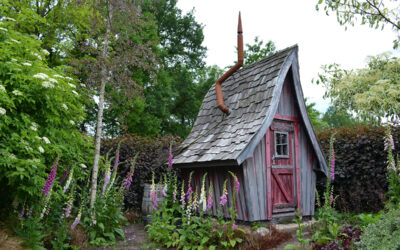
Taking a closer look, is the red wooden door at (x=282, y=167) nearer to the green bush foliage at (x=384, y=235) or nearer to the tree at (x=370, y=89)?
the green bush foliage at (x=384, y=235)

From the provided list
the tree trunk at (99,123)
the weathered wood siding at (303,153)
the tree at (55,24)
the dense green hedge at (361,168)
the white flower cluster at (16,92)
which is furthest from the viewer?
the tree at (55,24)

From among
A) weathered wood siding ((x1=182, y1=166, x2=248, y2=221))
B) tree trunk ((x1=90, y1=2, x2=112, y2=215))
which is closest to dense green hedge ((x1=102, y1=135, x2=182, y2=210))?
weathered wood siding ((x1=182, y1=166, x2=248, y2=221))

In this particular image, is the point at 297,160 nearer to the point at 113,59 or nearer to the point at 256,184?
the point at 256,184

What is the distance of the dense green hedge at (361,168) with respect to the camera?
8.12 metres

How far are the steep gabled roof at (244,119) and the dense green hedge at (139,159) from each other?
118cm

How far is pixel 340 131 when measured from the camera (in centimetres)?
918

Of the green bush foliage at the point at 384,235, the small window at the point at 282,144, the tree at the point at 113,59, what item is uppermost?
the tree at the point at 113,59

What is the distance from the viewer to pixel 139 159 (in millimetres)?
9617

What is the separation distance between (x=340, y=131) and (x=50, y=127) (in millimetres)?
7762

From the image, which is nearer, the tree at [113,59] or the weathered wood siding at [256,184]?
the weathered wood siding at [256,184]

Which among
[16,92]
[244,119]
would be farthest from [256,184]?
[16,92]

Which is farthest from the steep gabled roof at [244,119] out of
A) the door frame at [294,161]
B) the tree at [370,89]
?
the tree at [370,89]

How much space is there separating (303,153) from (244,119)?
1.92 m

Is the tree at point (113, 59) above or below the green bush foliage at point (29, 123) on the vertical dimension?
above
